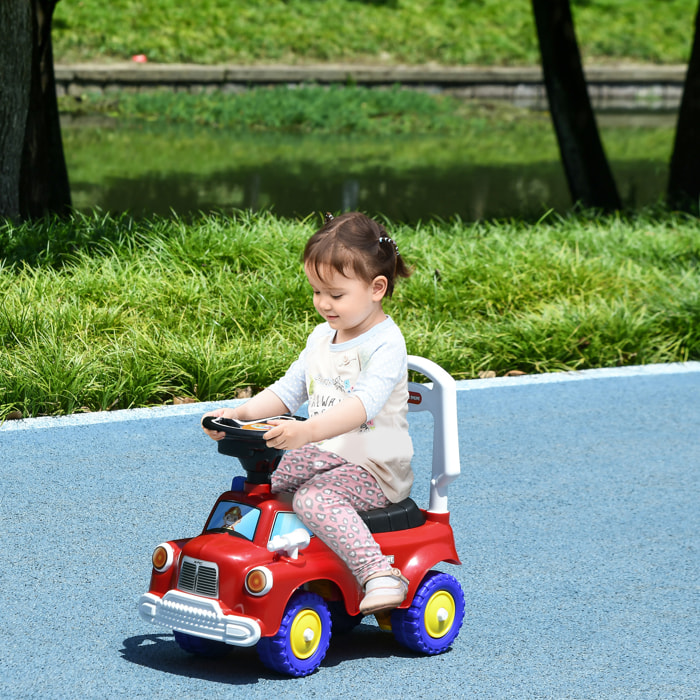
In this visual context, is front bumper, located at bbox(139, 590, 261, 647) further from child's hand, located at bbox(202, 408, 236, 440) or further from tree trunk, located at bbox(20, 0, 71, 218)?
tree trunk, located at bbox(20, 0, 71, 218)

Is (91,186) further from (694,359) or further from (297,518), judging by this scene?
(297,518)

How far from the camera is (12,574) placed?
401cm

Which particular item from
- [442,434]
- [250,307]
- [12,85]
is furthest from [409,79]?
[442,434]

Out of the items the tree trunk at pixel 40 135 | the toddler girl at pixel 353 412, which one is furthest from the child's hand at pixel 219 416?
the tree trunk at pixel 40 135

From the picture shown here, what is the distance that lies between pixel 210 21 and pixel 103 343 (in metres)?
25.3

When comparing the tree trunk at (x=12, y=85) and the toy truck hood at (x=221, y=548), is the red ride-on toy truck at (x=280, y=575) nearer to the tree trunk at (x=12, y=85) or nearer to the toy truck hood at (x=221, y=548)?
the toy truck hood at (x=221, y=548)

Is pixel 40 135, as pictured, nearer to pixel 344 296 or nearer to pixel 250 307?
pixel 250 307

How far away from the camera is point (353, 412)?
10.7 ft

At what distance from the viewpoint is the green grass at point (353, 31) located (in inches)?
1120

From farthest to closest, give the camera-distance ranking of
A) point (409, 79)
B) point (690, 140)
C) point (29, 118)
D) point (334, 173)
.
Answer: point (409, 79) → point (334, 173) → point (690, 140) → point (29, 118)

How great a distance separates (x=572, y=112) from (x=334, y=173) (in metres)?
5.75

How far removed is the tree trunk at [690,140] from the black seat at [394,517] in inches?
370

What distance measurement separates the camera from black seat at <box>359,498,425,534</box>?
131 inches

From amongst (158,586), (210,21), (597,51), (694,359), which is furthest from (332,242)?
(597,51)
